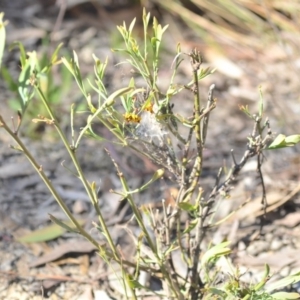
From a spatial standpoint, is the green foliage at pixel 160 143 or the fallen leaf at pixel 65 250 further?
the fallen leaf at pixel 65 250

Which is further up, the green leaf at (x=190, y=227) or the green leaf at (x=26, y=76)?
the green leaf at (x=26, y=76)

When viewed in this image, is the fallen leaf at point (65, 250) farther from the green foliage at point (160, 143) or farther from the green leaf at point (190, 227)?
the green leaf at point (190, 227)

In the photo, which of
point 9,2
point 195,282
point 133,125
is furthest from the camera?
point 9,2

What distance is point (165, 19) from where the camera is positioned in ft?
9.80

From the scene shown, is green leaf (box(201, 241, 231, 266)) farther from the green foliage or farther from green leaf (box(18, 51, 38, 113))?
green leaf (box(18, 51, 38, 113))

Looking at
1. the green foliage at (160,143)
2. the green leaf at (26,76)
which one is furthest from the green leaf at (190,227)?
the green leaf at (26,76)

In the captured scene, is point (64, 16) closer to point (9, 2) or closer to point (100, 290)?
point (9, 2)

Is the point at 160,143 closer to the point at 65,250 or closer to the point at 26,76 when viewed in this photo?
the point at 26,76

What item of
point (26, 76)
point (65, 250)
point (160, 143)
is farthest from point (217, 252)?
point (65, 250)

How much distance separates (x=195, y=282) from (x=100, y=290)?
297 millimetres

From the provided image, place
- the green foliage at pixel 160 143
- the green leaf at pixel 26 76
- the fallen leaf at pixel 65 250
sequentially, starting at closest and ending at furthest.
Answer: the green foliage at pixel 160 143
the green leaf at pixel 26 76
the fallen leaf at pixel 65 250

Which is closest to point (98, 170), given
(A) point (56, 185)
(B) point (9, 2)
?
(A) point (56, 185)

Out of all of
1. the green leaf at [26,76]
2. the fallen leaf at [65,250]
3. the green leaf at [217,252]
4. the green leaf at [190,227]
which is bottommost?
the green leaf at [217,252]

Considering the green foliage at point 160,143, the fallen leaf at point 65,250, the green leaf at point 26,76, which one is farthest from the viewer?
the fallen leaf at point 65,250
